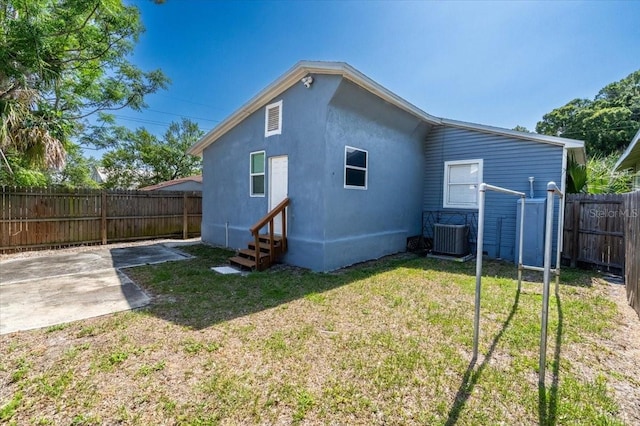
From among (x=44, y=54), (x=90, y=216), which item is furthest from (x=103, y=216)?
(x=44, y=54)

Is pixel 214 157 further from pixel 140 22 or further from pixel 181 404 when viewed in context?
pixel 181 404

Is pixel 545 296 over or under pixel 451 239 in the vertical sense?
over

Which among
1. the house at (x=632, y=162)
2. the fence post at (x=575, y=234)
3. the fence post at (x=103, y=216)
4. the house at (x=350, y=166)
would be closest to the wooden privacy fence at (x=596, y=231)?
the fence post at (x=575, y=234)

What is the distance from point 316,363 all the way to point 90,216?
33.8 ft

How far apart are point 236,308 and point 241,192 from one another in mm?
5111

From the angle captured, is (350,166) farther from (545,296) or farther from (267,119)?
(545,296)

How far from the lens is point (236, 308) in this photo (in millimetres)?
4391

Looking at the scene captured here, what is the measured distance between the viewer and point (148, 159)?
971 inches

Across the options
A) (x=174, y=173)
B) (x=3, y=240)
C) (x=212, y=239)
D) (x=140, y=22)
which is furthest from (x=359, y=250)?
(x=174, y=173)

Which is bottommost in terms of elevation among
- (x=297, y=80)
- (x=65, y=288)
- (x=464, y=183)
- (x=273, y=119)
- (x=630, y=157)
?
(x=65, y=288)

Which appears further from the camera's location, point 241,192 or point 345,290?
point 241,192

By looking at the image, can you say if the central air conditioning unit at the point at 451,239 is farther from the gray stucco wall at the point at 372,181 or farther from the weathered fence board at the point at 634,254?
the weathered fence board at the point at 634,254

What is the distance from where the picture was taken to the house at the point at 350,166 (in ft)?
21.5

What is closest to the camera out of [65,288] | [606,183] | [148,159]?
[65,288]
